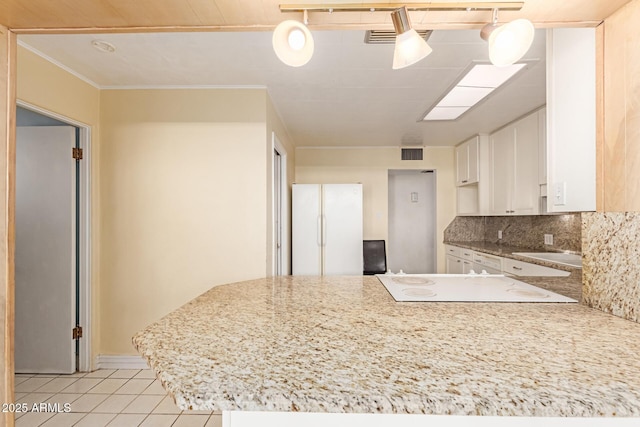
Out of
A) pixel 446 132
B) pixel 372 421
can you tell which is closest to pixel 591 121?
pixel 372 421

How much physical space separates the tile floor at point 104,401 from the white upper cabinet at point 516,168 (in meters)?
3.41

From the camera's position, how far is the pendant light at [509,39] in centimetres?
92

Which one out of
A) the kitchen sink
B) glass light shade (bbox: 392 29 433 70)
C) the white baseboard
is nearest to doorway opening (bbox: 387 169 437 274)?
the kitchen sink

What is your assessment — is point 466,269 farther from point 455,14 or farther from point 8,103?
point 8,103

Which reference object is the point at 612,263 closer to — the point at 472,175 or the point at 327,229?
the point at 327,229

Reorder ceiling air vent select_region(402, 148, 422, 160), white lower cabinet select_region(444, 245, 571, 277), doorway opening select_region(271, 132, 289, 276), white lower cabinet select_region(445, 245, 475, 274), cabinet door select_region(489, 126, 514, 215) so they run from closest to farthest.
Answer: white lower cabinet select_region(444, 245, 571, 277), cabinet door select_region(489, 126, 514, 215), doorway opening select_region(271, 132, 289, 276), white lower cabinet select_region(445, 245, 475, 274), ceiling air vent select_region(402, 148, 422, 160)

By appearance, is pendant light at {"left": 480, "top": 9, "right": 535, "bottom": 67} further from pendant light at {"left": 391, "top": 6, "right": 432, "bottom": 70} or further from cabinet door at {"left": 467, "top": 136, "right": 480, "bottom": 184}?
cabinet door at {"left": 467, "top": 136, "right": 480, "bottom": 184}

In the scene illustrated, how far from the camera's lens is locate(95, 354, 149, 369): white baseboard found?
2801mm

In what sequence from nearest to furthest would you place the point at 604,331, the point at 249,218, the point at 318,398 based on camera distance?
the point at 318,398, the point at 604,331, the point at 249,218

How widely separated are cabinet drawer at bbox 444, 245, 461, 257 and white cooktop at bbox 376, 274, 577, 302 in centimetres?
318

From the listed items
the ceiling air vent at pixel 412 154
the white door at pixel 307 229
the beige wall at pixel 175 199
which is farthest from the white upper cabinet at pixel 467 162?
the beige wall at pixel 175 199

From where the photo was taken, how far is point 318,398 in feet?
1.83

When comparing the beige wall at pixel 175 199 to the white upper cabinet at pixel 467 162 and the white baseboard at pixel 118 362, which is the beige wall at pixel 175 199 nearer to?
the white baseboard at pixel 118 362

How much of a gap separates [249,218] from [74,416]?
1689 mm
